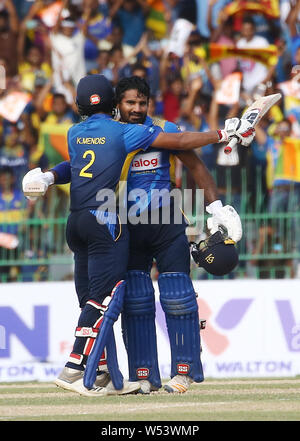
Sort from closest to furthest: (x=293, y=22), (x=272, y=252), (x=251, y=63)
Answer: (x=272, y=252) < (x=251, y=63) < (x=293, y=22)

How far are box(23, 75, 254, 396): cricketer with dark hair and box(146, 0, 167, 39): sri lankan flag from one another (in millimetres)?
7322

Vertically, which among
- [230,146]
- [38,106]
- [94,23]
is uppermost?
[94,23]

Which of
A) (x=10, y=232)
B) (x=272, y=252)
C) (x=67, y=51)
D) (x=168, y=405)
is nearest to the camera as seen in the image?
(x=168, y=405)

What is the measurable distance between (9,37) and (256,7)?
3.68m

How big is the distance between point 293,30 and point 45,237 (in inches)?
195

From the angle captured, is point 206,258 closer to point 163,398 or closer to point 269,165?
point 163,398

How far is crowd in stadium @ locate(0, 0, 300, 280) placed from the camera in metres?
11.8

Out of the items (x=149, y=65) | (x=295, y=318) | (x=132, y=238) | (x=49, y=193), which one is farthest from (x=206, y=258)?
(x=149, y=65)

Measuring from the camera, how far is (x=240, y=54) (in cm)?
1409

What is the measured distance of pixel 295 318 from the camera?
1091 cm

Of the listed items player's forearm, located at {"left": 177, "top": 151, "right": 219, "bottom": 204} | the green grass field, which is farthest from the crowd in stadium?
the green grass field

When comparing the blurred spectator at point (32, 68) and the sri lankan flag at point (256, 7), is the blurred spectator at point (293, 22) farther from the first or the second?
the blurred spectator at point (32, 68)

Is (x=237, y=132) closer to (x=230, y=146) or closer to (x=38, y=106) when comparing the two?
(x=230, y=146)

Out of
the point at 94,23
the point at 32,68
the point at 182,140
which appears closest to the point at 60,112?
the point at 32,68
